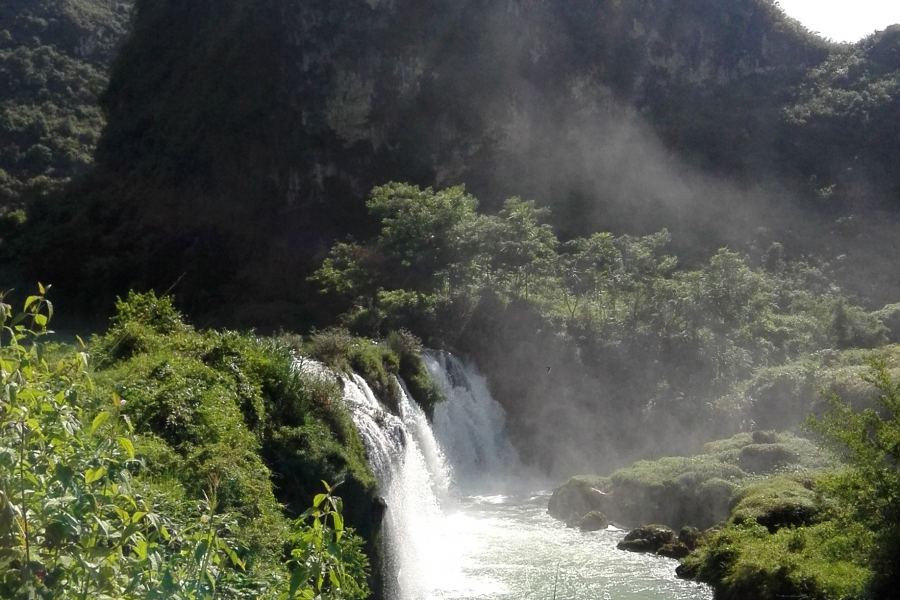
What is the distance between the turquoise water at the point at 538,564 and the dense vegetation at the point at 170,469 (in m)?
4.58

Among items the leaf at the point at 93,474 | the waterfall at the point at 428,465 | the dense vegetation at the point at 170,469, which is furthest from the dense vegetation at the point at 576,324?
the leaf at the point at 93,474

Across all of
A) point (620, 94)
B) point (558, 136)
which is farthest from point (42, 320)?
point (620, 94)

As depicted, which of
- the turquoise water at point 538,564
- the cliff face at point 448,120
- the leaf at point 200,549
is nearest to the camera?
the leaf at point 200,549

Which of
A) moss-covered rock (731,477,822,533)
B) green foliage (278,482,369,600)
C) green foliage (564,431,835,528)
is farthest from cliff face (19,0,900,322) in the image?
green foliage (278,482,369,600)

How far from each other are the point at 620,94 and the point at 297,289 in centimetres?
3440

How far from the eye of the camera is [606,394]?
36.7 meters

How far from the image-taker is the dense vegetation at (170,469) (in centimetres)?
347

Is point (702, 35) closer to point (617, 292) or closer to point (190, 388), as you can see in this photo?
point (617, 292)

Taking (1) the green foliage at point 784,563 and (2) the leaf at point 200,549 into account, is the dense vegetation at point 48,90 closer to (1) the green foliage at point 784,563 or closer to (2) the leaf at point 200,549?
(1) the green foliage at point 784,563

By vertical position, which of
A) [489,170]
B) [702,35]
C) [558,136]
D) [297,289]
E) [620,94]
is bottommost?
[297,289]

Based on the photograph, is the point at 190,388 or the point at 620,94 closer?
the point at 190,388

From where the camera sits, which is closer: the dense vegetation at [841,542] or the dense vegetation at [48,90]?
the dense vegetation at [841,542]

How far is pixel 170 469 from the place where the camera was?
27.9 ft

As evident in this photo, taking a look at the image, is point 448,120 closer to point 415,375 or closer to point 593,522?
point 415,375
